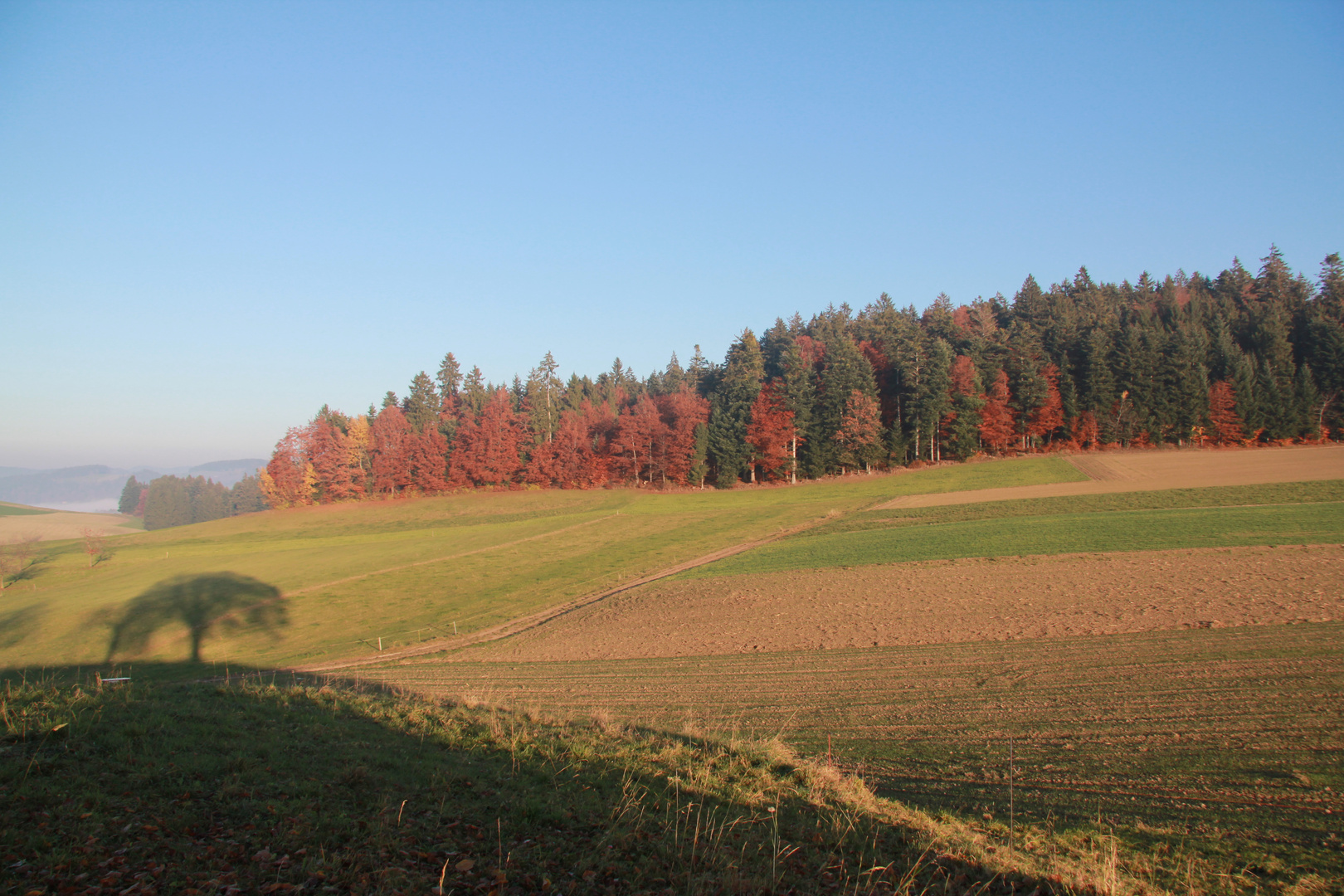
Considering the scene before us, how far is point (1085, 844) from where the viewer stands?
696 cm

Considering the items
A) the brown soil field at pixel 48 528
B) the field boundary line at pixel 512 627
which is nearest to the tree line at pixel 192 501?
the brown soil field at pixel 48 528

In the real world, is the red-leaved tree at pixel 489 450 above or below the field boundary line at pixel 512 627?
above

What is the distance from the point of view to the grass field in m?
7.56

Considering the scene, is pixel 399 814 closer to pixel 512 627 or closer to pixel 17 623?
pixel 512 627

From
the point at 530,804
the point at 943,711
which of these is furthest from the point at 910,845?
the point at 943,711

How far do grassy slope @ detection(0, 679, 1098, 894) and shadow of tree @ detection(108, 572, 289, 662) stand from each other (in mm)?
21394

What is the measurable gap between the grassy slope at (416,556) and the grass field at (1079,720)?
37.5 feet

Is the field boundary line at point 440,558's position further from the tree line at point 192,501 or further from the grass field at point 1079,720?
the tree line at point 192,501

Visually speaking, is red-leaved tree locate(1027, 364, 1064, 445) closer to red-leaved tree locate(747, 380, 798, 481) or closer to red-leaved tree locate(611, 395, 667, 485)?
red-leaved tree locate(747, 380, 798, 481)

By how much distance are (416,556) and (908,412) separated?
5786cm

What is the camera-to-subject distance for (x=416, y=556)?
142ft

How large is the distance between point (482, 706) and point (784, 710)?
6731 mm

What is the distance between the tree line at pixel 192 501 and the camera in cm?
13612

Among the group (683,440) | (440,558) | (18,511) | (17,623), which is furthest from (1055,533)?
(18,511)
